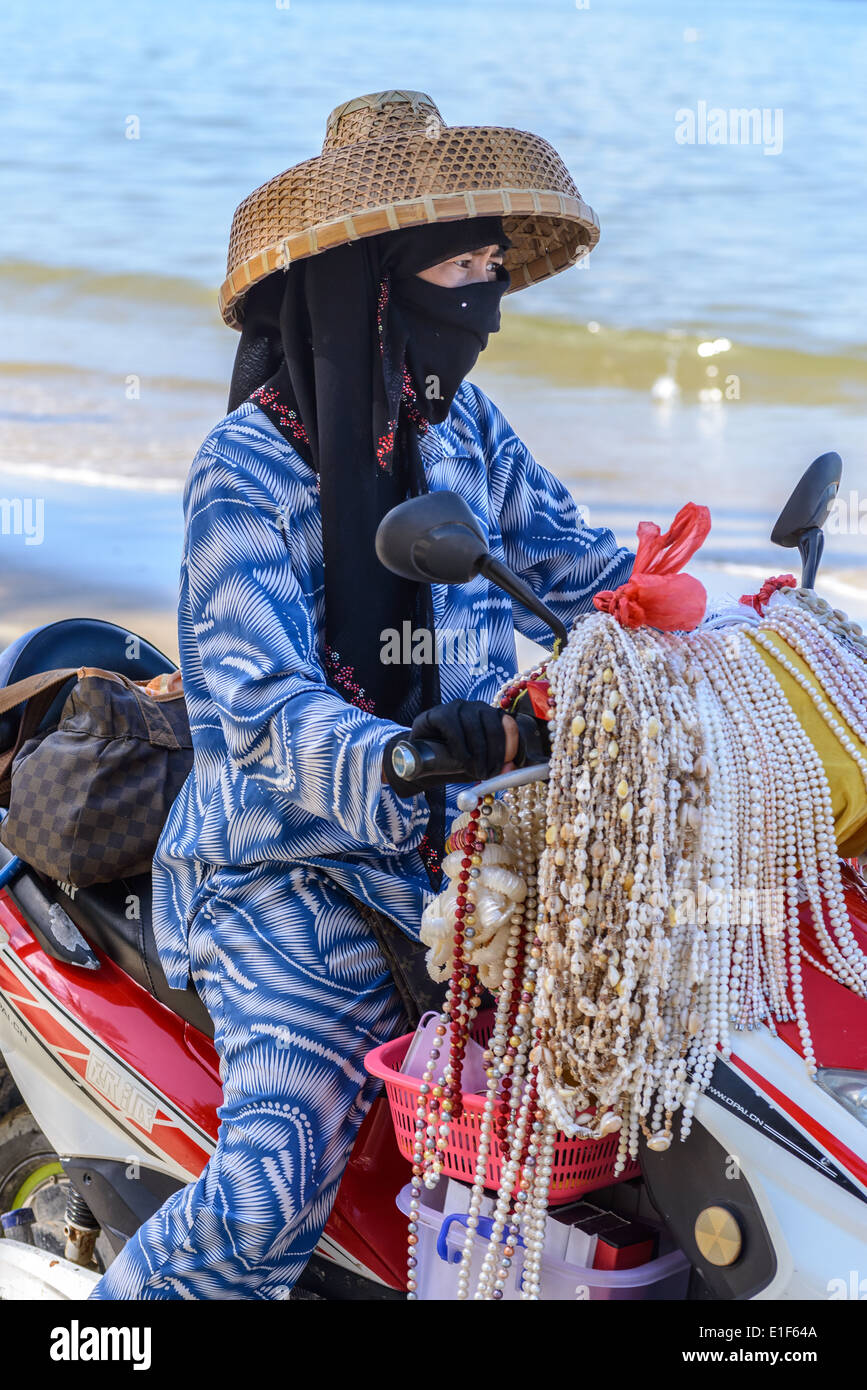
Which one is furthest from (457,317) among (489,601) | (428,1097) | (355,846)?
(428,1097)

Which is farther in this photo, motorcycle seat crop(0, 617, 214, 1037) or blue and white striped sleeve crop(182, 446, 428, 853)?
motorcycle seat crop(0, 617, 214, 1037)

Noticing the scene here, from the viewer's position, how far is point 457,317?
66.7 inches

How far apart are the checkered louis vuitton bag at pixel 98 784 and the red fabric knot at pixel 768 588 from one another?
0.85 metres

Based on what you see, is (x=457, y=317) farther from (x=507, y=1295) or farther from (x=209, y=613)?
(x=507, y=1295)

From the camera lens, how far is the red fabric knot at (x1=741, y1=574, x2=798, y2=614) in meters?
1.50

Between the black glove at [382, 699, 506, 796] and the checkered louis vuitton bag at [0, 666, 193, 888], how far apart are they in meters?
0.72

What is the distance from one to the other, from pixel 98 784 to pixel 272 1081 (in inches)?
19.4

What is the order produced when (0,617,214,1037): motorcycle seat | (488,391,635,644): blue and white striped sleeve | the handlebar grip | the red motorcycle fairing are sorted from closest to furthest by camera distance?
the handlebar grip
the red motorcycle fairing
(0,617,214,1037): motorcycle seat
(488,391,635,644): blue and white striped sleeve

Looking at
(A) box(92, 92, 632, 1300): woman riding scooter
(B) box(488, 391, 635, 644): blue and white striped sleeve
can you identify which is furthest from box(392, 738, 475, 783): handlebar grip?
(B) box(488, 391, 635, 644): blue and white striped sleeve

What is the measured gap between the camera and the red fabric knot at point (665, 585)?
130cm

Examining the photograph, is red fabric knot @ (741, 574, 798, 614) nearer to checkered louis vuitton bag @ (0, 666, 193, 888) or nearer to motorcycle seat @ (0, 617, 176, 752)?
checkered louis vuitton bag @ (0, 666, 193, 888)

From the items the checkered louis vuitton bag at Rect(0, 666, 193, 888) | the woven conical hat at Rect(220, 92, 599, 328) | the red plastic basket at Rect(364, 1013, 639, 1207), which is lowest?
the red plastic basket at Rect(364, 1013, 639, 1207)

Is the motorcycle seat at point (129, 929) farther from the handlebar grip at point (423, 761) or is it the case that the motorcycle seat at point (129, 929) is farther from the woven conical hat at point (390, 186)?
the woven conical hat at point (390, 186)

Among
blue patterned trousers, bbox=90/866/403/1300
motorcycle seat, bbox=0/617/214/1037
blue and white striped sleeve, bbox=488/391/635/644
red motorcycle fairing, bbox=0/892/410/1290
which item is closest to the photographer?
blue patterned trousers, bbox=90/866/403/1300
